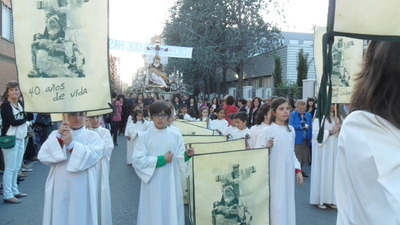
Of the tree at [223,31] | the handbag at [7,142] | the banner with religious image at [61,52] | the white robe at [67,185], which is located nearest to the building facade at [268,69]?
the tree at [223,31]

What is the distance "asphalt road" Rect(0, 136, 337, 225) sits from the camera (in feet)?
18.0

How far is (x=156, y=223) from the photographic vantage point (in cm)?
413

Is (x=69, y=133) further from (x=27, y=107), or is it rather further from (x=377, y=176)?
(x=377, y=176)

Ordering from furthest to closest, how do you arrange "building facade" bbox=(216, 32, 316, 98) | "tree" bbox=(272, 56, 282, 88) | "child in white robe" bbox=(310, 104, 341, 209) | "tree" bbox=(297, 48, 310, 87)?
"tree" bbox=(272, 56, 282, 88)
"building facade" bbox=(216, 32, 316, 98)
"tree" bbox=(297, 48, 310, 87)
"child in white robe" bbox=(310, 104, 341, 209)

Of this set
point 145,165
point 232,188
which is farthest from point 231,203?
point 145,165

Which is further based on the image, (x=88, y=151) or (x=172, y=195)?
(x=172, y=195)

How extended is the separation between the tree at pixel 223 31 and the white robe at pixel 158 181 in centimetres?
2235

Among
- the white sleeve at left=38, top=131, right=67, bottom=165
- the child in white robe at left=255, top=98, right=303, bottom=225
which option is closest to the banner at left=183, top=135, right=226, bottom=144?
the child in white robe at left=255, top=98, right=303, bottom=225

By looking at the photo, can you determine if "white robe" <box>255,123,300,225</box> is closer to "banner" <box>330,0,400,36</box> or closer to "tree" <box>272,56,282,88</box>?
"banner" <box>330,0,400,36</box>

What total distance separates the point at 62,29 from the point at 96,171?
1752mm

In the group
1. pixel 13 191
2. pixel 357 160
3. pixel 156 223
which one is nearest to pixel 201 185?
pixel 156 223

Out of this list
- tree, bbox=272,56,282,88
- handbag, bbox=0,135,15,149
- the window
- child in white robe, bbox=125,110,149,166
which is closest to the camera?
handbag, bbox=0,135,15,149

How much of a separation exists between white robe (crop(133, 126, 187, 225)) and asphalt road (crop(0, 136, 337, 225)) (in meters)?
1.38

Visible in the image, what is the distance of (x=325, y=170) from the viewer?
638 cm
